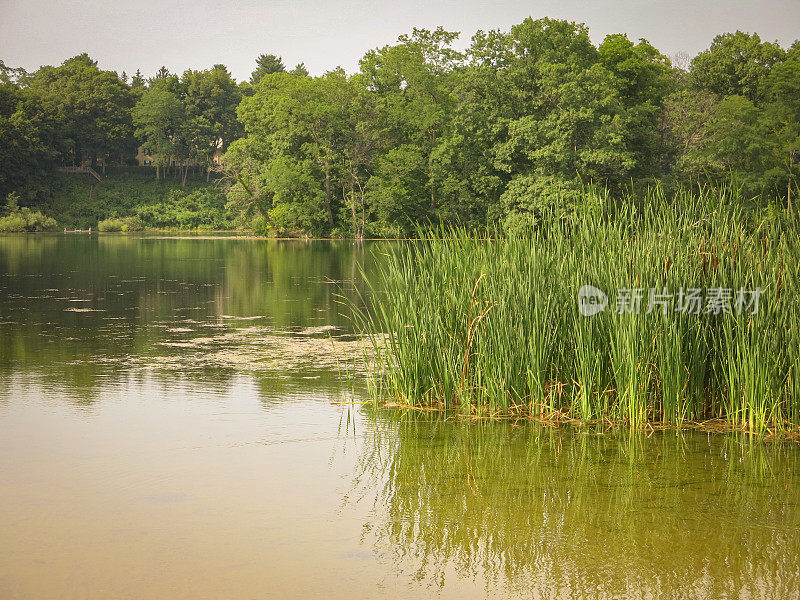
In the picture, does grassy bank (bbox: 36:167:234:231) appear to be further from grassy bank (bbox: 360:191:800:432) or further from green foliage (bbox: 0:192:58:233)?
grassy bank (bbox: 360:191:800:432)

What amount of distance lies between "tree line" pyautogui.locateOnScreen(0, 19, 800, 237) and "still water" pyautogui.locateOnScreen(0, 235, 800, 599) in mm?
19007

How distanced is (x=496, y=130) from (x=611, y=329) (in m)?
30.6

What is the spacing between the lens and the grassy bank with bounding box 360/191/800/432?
19.7ft

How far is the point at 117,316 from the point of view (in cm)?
1302

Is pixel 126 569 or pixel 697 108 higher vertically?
pixel 697 108

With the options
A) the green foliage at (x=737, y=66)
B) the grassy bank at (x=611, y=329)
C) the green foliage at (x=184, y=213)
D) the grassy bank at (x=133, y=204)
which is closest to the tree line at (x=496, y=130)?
the green foliage at (x=737, y=66)

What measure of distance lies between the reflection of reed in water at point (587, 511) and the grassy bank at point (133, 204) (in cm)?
5437

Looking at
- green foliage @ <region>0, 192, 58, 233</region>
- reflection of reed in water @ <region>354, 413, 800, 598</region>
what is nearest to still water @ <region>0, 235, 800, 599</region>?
reflection of reed in water @ <region>354, 413, 800, 598</region>

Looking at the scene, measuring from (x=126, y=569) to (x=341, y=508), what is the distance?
49.4 inches

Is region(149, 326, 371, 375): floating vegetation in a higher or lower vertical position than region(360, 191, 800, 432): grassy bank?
lower

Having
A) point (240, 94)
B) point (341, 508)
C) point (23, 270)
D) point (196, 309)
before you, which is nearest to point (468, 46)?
point (23, 270)

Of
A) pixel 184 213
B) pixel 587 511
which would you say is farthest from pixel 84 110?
pixel 587 511

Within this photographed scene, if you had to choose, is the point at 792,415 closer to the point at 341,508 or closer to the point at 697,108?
the point at 341,508

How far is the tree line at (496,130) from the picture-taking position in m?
34.0
